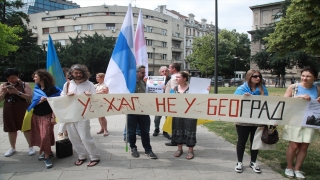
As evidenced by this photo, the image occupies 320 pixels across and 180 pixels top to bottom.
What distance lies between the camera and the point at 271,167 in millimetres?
4238

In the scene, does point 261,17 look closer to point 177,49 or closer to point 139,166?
point 177,49

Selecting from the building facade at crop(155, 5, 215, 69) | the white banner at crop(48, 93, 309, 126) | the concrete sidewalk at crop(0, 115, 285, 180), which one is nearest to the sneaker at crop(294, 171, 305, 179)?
the concrete sidewalk at crop(0, 115, 285, 180)

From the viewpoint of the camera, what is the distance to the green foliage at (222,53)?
127 feet

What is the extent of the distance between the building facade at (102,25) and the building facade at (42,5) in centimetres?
1790

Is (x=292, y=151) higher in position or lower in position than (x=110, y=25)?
lower

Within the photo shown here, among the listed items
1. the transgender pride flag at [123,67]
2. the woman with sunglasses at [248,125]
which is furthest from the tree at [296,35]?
the transgender pride flag at [123,67]

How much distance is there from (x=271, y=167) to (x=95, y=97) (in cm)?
332

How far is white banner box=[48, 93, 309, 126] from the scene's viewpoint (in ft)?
12.7

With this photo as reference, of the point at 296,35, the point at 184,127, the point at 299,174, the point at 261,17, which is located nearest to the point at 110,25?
the point at 261,17

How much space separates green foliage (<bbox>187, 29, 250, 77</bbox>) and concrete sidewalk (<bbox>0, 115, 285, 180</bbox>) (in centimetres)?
3410

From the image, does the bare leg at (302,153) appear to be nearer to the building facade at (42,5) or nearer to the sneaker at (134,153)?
the sneaker at (134,153)

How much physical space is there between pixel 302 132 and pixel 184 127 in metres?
1.95

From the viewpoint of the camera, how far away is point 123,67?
481cm

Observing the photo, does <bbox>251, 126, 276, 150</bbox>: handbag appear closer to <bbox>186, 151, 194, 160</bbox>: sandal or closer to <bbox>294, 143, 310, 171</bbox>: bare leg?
<bbox>294, 143, 310, 171</bbox>: bare leg
